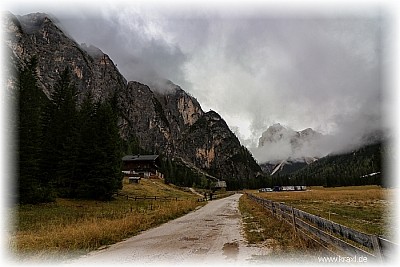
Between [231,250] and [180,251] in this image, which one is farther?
[180,251]

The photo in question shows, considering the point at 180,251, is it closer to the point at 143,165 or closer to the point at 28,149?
the point at 28,149

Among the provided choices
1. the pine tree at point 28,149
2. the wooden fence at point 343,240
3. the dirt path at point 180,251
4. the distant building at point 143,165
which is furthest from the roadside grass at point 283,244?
the distant building at point 143,165

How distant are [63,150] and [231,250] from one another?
3964cm

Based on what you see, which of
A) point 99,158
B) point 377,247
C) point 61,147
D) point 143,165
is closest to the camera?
point 377,247

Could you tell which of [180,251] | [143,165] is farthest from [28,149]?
[143,165]

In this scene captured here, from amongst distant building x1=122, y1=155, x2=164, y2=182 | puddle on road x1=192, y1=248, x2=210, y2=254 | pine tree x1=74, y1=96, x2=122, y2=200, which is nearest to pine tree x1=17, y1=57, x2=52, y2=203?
pine tree x1=74, y1=96, x2=122, y2=200

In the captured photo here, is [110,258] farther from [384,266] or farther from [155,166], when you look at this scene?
[155,166]

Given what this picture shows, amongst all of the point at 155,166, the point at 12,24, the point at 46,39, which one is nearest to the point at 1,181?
the point at 155,166

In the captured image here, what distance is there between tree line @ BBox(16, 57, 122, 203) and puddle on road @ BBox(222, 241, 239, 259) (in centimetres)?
2857

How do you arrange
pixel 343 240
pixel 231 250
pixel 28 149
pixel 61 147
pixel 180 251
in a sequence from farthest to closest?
pixel 61 147 < pixel 28 149 < pixel 180 251 < pixel 231 250 < pixel 343 240

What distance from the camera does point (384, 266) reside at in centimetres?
540

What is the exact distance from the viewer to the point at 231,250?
1112 centimetres

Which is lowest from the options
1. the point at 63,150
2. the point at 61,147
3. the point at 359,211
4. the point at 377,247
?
the point at 359,211

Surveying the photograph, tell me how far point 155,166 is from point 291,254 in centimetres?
9657
